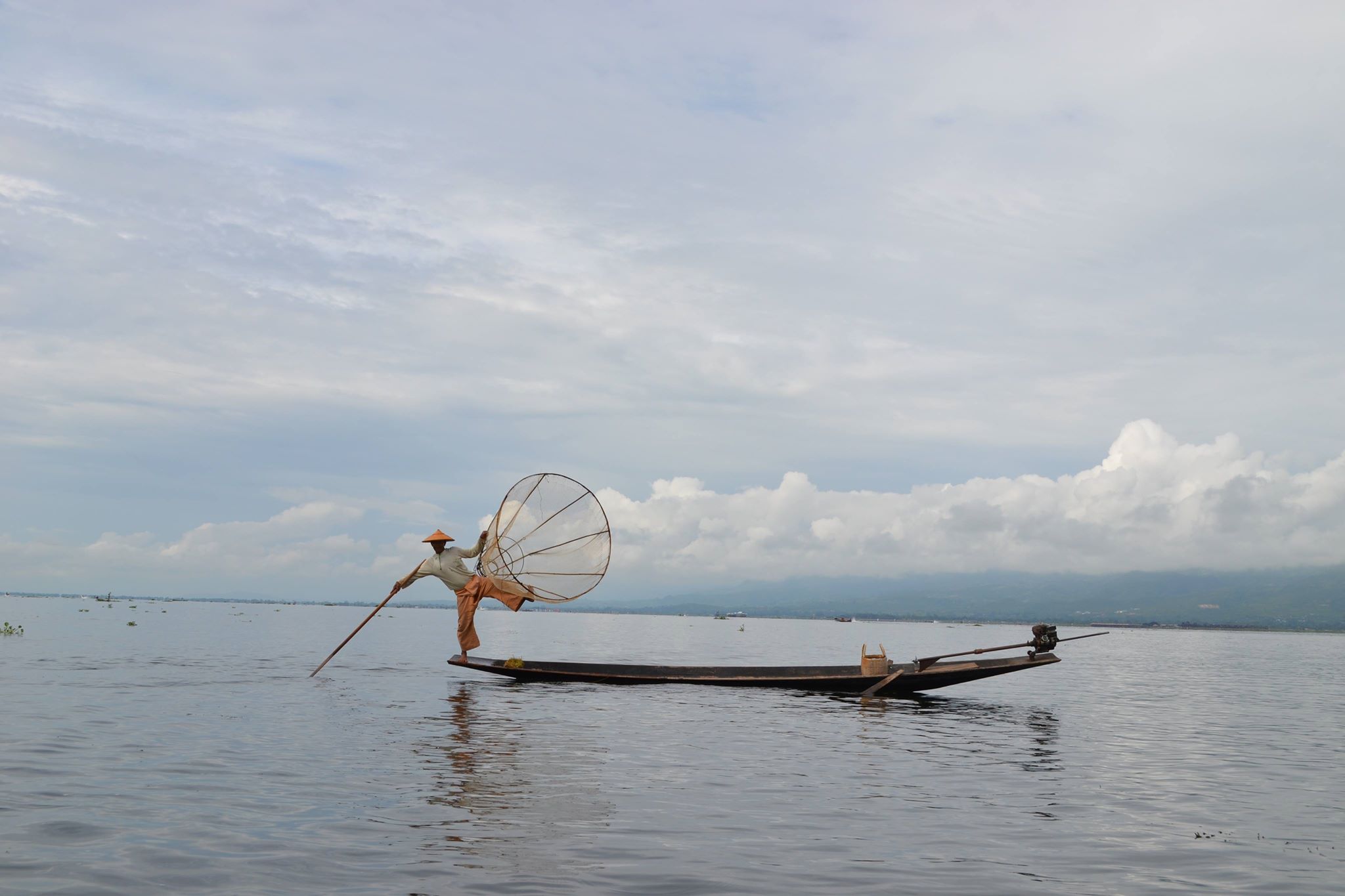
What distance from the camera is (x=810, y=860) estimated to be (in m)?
10.7

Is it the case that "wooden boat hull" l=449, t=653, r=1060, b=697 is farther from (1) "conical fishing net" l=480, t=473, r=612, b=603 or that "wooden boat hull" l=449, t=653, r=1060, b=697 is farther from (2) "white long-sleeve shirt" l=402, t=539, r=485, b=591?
(1) "conical fishing net" l=480, t=473, r=612, b=603

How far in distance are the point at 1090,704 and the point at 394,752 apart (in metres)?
24.3

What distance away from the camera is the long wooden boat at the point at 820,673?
26672 mm

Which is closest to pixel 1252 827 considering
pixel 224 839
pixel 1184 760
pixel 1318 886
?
pixel 1318 886

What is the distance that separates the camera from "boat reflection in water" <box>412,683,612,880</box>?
34.6ft

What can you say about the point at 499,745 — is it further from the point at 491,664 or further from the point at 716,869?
the point at 491,664

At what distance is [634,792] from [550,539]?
11346mm

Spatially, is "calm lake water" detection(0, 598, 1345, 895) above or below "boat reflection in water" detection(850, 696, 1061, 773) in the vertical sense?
above

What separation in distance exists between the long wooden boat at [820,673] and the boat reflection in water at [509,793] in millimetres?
7260

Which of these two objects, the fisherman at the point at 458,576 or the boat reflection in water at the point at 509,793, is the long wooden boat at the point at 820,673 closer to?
the fisherman at the point at 458,576

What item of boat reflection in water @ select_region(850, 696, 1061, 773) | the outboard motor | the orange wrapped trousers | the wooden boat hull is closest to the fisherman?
the orange wrapped trousers

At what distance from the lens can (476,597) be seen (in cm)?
2669

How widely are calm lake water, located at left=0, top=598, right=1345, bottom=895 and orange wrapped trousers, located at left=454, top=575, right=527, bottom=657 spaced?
1.72m

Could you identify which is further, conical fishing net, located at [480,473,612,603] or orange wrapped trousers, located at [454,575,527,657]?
orange wrapped trousers, located at [454,575,527,657]
